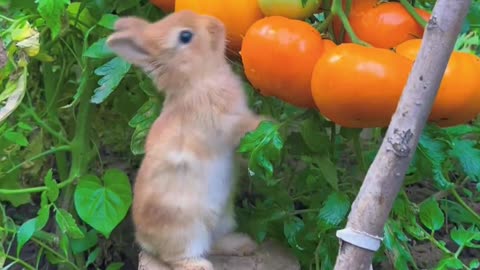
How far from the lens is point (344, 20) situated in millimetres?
1066

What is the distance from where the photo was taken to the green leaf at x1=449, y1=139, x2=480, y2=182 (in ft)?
3.77

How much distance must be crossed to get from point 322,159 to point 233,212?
174 mm

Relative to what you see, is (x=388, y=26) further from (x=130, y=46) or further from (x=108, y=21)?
(x=108, y=21)

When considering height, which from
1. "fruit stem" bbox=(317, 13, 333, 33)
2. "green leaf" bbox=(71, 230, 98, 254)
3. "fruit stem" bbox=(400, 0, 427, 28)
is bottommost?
"green leaf" bbox=(71, 230, 98, 254)

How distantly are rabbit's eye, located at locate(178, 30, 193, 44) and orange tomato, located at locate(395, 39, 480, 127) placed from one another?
288 millimetres

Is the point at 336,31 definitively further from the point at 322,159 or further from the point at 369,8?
the point at 322,159

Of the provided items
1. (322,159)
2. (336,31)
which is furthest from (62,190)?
(336,31)

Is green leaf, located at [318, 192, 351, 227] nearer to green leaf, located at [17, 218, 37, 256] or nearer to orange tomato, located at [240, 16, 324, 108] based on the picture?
orange tomato, located at [240, 16, 324, 108]

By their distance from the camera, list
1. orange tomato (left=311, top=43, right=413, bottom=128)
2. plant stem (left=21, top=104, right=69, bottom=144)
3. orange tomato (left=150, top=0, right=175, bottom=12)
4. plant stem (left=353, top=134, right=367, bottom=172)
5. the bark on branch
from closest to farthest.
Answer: the bark on branch → orange tomato (left=311, top=43, right=413, bottom=128) → plant stem (left=353, top=134, right=367, bottom=172) → orange tomato (left=150, top=0, right=175, bottom=12) → plant stem (left=21, top=104, right=69, bottom=144)

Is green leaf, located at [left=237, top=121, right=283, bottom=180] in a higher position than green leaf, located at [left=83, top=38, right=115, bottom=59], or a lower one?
higher

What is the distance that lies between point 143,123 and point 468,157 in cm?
51

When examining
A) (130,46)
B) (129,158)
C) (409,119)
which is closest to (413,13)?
(409,119)

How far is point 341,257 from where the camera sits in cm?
94

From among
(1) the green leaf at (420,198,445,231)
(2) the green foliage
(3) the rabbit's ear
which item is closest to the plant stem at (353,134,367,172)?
(2) the green foliage
